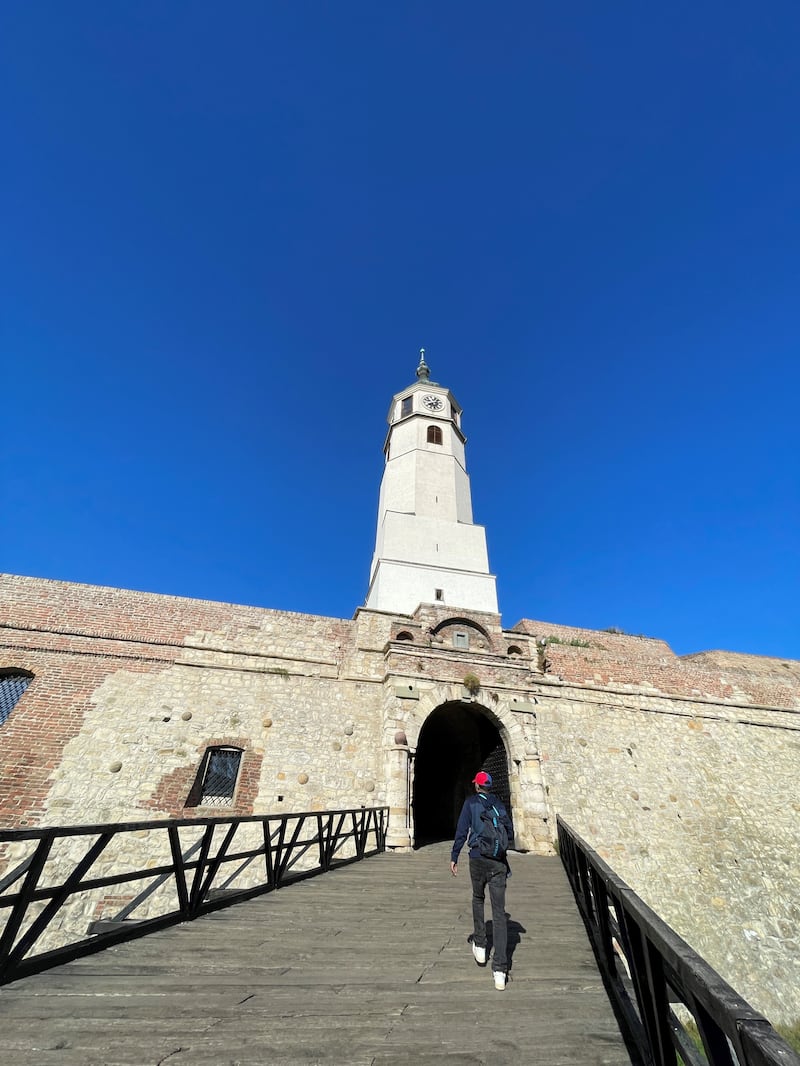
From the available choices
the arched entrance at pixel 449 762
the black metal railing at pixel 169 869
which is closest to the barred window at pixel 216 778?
the black metal railing at pixel 169 869

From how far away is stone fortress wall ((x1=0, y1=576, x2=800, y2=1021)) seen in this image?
32.0 feet

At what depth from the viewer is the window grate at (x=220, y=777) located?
32.8ft

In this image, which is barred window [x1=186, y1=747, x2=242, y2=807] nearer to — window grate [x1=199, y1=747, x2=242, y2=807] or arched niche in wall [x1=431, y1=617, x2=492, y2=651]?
window grate [x1=199, y1=747, x2=242, y2=807]

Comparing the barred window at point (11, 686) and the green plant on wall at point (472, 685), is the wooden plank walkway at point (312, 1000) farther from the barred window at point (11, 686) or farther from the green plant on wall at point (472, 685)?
the barred window at point (11, 686)

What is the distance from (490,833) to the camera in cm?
455

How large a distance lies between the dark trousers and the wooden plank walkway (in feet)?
0.66

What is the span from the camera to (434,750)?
16188 millimetres

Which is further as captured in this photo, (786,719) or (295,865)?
(786,719)

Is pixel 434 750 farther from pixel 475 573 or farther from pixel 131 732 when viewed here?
pixel 131 732

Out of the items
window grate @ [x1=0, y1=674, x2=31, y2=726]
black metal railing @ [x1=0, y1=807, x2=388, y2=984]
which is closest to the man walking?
black metal railing @ [x1=0, y1=807, x2=388, y2=984]

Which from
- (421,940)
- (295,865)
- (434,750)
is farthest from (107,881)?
(434,750)

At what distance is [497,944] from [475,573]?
13749mm

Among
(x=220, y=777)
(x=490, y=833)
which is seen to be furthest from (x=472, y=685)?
(x=490, y=833)

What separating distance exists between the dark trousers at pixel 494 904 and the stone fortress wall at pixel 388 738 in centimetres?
628
